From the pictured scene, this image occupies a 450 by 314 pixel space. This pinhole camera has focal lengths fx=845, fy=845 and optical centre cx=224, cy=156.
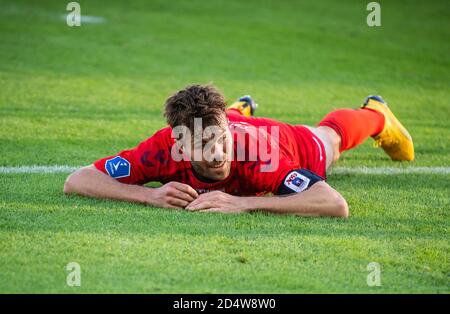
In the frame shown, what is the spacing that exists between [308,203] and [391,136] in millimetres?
2032

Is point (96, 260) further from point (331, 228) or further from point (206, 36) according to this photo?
point (206, 36)

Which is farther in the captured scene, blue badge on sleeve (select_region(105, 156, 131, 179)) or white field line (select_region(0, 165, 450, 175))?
white field line (select_region(0, 165, 450, 175))

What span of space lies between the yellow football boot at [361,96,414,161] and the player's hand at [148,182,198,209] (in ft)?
7.11

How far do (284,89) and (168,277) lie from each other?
6089 mm

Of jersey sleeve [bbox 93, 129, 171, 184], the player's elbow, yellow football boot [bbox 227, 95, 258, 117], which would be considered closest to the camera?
jersey sleeve [bbox 93, 129, 171, 184]

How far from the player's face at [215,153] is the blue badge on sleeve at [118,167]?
439mm

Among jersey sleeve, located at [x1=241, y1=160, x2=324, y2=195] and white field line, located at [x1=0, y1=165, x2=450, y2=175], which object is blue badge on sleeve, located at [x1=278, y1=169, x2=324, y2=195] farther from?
white field line, located at [x1=0, y1=165, x2=450, y2=175]

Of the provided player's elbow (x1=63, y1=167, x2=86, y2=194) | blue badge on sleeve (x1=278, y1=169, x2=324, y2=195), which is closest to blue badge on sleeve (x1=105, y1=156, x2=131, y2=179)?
player's elbow (x1=63, y1=167, x2=86, y2=194)

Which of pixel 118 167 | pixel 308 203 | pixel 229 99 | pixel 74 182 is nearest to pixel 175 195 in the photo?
pixel 118 167

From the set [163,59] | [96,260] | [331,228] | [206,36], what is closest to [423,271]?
[331,228]

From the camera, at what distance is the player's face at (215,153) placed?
4.73m

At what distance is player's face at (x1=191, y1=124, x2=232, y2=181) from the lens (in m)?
4.73

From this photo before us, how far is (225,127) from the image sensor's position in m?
4.84

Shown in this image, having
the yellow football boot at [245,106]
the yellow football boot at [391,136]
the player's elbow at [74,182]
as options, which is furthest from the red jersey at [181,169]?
the yellow football boot at [245,106]
